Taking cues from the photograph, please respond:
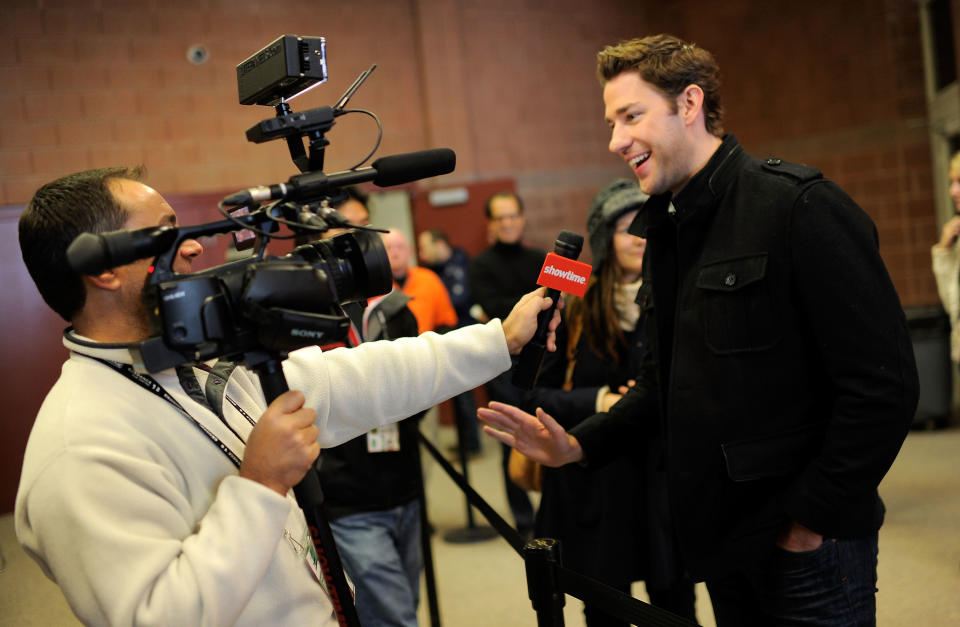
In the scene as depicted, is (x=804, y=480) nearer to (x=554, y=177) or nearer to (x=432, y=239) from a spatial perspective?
(x=432, y=239)

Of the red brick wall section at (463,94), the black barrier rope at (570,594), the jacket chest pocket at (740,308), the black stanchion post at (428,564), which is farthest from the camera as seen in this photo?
the red brick wall section at (463,94)

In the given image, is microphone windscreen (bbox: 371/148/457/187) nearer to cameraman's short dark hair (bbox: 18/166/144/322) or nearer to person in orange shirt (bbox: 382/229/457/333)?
cameraman's short dark hair (bbox: 18/166/144/322)

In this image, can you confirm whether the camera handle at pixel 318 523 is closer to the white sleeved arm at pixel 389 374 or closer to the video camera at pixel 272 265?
the video camera at pixel 272 265

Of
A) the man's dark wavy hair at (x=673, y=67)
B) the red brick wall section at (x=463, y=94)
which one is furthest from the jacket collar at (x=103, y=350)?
the red brick wall section at (x=463, y=94)

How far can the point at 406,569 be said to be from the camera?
2.55 m

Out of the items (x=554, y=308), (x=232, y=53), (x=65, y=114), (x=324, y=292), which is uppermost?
(x=232, y=53)

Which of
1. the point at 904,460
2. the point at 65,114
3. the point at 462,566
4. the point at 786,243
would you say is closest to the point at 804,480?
the point at 786,243

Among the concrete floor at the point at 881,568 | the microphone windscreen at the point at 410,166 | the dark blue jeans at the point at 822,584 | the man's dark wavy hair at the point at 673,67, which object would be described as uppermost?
the man's dark wavy hair at the point at 673,67

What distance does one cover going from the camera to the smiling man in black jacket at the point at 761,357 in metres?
1.35

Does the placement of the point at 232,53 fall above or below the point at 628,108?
above

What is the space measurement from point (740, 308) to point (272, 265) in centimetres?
81

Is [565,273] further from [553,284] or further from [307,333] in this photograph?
[307,333]

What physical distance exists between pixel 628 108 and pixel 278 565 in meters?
1.06

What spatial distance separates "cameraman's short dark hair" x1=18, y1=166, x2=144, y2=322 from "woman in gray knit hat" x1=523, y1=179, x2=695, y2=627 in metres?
1.27
